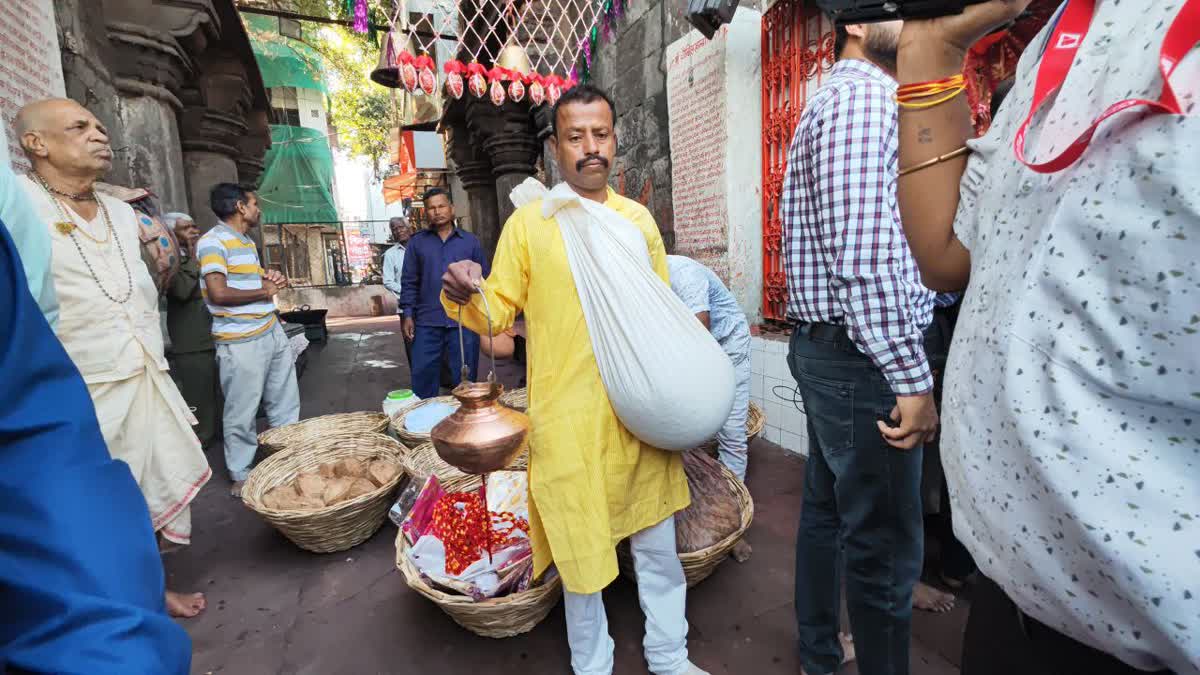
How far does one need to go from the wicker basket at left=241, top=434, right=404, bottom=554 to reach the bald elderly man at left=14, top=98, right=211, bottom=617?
1.19 feet

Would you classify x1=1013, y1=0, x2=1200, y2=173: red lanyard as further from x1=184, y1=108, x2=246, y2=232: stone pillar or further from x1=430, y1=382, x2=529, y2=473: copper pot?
x1=184, y1=108, x2=246, y2=232: stone pillar

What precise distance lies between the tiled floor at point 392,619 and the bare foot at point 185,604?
0.17ft

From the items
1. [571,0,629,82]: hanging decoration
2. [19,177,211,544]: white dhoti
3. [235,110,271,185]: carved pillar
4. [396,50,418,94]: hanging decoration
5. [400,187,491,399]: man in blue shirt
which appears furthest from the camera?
[235,110,271,185]: carved pillar

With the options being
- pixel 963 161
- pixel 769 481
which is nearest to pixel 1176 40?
pixel 963 161

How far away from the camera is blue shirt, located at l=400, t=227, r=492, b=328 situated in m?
4.39

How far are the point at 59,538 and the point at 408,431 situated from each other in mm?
3090

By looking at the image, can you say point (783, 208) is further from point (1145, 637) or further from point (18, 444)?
point (18, 444)

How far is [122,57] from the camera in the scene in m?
4.07

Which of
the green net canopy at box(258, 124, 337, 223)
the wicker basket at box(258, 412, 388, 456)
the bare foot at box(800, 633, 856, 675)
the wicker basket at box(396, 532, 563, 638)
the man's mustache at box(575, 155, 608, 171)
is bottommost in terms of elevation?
the bare foot at box(800, 633, 856, 675)

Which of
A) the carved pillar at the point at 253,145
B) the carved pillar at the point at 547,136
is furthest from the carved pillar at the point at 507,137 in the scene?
the carved pillar at the point at 253,145

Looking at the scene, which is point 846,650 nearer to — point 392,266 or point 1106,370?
point 1106,370

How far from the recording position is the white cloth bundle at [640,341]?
5.00 feet

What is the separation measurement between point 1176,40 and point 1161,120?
0.07m

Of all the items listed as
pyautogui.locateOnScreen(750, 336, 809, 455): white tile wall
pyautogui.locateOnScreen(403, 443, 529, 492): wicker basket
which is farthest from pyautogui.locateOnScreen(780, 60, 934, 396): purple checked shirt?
pyautogui.locateOnScreen(750, 336, 809, 455): white tile wall
